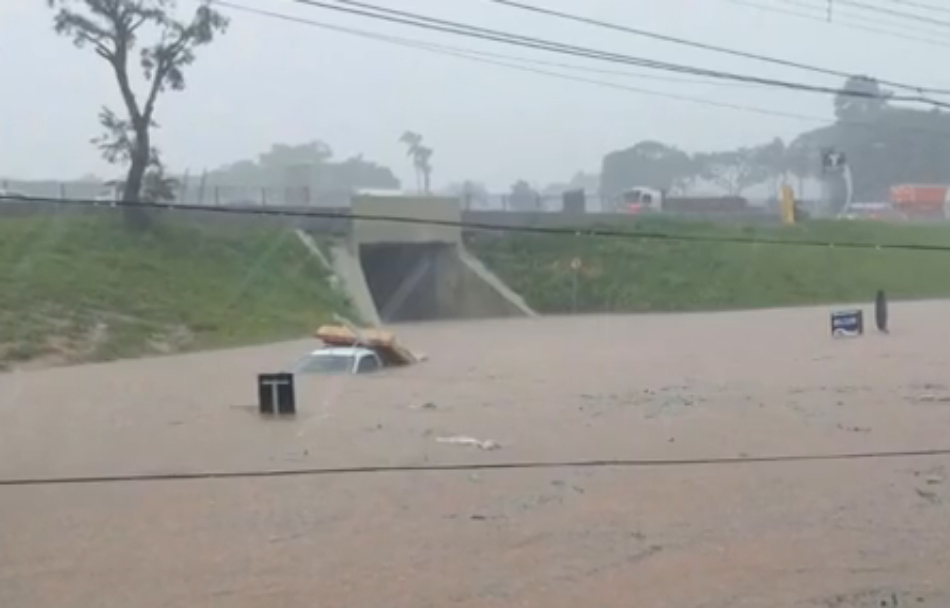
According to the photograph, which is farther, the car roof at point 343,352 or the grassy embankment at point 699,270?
the grassy embankment at point 699,270

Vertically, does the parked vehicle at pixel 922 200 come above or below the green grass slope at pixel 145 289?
above

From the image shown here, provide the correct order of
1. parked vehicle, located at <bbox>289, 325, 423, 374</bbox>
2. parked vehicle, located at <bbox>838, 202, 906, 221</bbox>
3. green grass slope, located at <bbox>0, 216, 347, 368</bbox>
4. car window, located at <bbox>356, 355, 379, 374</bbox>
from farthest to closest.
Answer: parked vehicle, located at <bbox>838, 202, 906, 221</bbox> < green grass slope, located at <bbox>0, 216, 347, 368</bbox> < car window, located at <bbox>356, 355, 379, 374</bbox> < parked vehicle, located at <bbox>289, 325, 423, 374</bbox>

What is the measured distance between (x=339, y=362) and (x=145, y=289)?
13173mm

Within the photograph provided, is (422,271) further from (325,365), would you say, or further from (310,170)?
(310,170)

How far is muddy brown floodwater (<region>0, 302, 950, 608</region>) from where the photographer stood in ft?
46.8

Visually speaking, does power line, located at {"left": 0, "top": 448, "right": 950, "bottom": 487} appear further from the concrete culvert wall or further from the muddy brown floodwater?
the concrete culvert wall

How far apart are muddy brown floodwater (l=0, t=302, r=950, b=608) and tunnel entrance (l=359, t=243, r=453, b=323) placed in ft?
59.5

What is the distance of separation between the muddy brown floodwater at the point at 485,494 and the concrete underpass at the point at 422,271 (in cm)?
1660

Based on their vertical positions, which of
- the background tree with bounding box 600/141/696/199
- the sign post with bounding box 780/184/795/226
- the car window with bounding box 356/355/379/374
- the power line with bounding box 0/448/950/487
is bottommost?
the power line with bounding box 0/448/950/487

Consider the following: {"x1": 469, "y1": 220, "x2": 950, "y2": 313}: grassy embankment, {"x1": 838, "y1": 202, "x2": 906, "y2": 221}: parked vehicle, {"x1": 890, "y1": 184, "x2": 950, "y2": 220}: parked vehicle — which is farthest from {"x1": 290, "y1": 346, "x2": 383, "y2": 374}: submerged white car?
{"x1": 890, "y1": 184, "x2": 950, "y2": 220}: parked vehicle

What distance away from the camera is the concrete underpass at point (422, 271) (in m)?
52.9

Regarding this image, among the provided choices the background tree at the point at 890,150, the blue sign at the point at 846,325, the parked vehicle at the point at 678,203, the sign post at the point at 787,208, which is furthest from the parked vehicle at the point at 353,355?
the background tree at the point at 890,150

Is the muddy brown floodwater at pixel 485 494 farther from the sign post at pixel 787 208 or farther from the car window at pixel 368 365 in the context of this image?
the sign post at pixel 787 208

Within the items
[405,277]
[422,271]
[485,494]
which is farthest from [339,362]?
[422,271]
